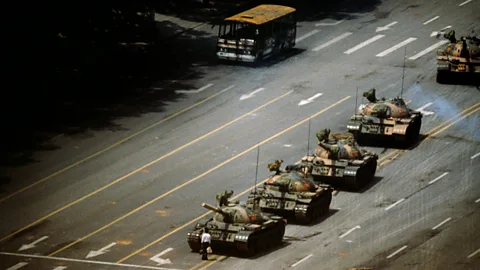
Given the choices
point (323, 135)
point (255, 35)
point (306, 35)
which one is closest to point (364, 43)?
point (306, 35)

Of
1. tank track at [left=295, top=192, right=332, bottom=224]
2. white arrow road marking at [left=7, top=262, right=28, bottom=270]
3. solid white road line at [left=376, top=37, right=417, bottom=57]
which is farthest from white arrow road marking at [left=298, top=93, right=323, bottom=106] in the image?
white arrow road marking at [left=7, top=262, right=28, bottom=270]

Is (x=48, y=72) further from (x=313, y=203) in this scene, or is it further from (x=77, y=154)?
(x=313, y=203)

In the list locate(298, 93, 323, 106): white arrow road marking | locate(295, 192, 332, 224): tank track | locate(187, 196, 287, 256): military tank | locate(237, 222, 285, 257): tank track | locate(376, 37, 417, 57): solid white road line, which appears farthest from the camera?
locate(376, 37, 417, 57): solid white road line

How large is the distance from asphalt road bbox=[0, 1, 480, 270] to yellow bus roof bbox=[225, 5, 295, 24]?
2.88 metres

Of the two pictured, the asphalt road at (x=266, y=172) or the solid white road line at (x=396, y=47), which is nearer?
the asphalt road at (x=266, y=172)

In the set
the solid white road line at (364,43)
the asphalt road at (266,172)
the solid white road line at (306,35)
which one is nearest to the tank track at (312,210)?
the asphalt road at (266,172)

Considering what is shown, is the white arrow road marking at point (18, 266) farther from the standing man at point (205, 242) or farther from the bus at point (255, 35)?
the bus at point (255, 35)

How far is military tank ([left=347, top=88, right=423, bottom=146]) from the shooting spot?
277 feet

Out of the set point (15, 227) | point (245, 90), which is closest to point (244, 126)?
point (245, 90)

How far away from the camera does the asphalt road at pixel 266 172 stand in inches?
2776

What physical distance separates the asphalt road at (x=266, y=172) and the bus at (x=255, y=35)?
97cm

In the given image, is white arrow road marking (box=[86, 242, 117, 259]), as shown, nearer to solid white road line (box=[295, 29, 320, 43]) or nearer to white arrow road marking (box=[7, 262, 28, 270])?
white arrow road marking (box=[7, 262, 28, 270])

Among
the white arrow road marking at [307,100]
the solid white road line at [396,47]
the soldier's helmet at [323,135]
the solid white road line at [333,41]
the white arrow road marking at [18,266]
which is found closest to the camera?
the white arrow road marking at [18,266]

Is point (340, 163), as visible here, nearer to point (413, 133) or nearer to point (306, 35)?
point (413, 133)
